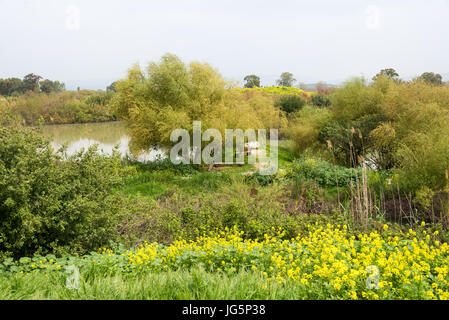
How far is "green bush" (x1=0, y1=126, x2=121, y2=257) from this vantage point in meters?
4.59

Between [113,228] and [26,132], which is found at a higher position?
[26,132]

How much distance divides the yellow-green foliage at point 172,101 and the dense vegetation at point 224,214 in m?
0.07

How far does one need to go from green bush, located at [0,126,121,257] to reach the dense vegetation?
2 cm

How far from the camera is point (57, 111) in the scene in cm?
3356

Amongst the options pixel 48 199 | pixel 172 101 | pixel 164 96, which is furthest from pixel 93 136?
pixel 48 199

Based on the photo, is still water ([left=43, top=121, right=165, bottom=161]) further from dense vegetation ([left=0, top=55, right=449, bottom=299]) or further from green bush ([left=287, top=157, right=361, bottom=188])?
green bush ([left=287, top=157, right=361, bottom=188])

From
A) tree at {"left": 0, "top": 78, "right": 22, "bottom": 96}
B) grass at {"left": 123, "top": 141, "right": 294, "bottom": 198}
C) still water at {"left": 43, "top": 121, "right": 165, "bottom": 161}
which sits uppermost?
tree at {"left": 0, "top": 78, "right": 22, "bottom": 96}

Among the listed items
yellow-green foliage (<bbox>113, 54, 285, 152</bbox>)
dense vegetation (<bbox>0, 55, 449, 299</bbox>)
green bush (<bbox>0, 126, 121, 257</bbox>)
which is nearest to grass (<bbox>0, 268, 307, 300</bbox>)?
dense vegetation (<bbox>0, 55, 449, 299</bbox>)

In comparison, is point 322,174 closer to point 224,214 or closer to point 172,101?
point 224,214

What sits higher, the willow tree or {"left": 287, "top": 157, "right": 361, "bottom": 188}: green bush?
the willow tree

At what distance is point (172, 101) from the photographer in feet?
51.4

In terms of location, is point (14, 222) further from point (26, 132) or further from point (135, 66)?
point (135, 66)
